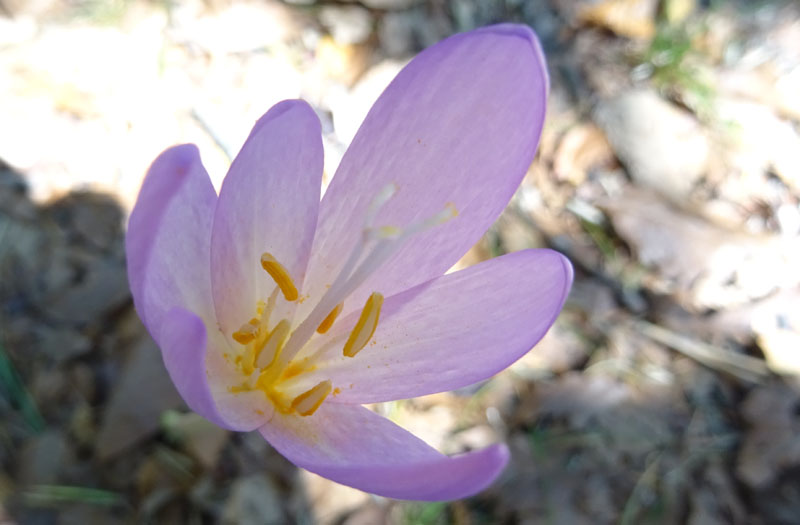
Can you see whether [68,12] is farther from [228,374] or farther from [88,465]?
[228,374]

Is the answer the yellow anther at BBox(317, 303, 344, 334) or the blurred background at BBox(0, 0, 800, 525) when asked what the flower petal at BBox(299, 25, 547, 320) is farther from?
the blurred background at BBox(0, 0, 800, 525)

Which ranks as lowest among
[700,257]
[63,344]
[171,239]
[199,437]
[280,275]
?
[700,257]

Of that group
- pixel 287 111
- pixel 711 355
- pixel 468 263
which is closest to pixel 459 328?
pixel 287 111

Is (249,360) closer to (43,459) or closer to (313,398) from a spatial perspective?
(313,398)

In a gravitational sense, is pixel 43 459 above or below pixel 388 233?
below

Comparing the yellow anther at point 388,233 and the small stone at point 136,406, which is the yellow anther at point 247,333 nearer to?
the yellow anther at point 388,233

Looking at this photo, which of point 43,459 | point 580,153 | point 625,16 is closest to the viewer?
point 43,459

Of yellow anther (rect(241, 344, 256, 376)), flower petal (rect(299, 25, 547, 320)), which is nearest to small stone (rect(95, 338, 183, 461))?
yellow anther (rect(241, 344, 256, 376))

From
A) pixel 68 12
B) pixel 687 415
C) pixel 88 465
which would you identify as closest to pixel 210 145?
pixel 68 12
